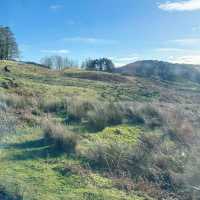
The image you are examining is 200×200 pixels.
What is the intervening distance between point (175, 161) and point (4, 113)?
7.54 meters

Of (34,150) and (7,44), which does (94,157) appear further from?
(7,44)

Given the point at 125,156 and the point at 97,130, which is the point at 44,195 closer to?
the point at 125,156

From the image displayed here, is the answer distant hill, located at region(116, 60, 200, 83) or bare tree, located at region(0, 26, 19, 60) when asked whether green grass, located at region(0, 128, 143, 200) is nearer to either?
bare tree, located at region(0, 26, 19, 60)

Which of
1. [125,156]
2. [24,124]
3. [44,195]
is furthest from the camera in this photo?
[24,124]

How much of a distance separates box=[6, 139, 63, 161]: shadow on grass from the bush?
0.18m

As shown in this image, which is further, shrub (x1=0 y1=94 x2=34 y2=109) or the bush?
shrub (x1=0 y1=94 x2=34 y2=109)

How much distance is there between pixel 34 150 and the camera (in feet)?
33.9

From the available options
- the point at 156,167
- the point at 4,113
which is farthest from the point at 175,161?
the point at 4,113

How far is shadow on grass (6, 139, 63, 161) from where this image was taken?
9770 millimetres

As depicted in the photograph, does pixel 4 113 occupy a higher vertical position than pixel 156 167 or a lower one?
higher

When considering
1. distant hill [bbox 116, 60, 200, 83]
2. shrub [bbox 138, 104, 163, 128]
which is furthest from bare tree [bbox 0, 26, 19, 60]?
shrub [bbox 138, 104, 163, 128]

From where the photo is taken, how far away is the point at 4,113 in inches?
574

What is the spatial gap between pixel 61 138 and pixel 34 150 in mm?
940

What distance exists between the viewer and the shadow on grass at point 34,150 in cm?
977
